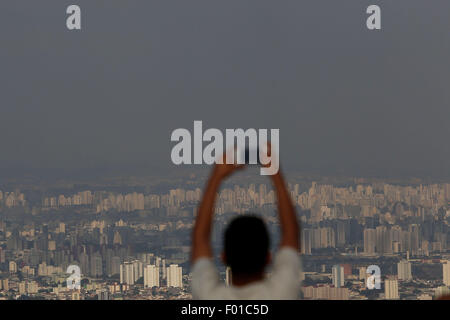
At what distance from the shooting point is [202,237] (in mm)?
1689

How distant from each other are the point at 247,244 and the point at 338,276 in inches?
339

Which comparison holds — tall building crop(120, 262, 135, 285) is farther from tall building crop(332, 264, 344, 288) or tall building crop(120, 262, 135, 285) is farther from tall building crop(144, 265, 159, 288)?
tall building crop(332, 264, 344, 288)

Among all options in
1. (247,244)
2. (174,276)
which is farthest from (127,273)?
(247,244)

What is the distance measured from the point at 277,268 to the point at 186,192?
344 inches

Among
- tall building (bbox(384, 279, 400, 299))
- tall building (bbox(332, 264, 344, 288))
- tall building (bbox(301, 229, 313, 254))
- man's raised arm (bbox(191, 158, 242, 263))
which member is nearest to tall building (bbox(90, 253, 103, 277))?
tall building (bbox(301, 229, 313, 254))

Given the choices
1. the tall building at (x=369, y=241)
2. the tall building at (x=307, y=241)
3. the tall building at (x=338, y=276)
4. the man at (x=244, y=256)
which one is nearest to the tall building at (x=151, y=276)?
the tall building at (x=307, y=241)

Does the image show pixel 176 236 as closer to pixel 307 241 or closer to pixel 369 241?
pixel 307 241

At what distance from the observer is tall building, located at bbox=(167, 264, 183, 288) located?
27.2 ft

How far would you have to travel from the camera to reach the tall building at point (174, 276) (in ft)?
27.2

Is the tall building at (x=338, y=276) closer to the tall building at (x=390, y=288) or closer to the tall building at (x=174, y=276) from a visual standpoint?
the tall building at (x=390, y=288)

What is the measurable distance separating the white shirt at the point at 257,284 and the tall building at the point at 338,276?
7444 millimetres

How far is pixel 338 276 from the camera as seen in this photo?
9969mm

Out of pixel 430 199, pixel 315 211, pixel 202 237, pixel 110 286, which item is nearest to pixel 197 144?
pixel 202 237
